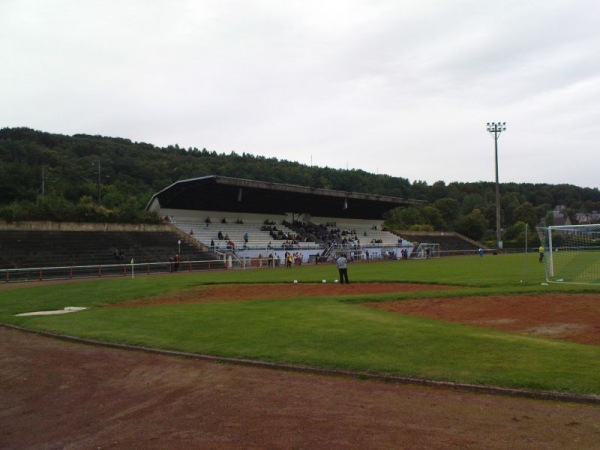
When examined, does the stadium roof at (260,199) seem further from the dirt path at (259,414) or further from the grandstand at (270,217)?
the dirt path at (259,414)

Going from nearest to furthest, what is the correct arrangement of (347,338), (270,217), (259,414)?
(259,414)
(347,338)
(270,217)

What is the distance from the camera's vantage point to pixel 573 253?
38.1m

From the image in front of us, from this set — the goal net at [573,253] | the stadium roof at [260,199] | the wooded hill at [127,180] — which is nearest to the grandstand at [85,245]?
the wooded hill at [127,180]

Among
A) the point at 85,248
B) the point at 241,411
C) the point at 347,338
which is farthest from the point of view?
the point at 85,248

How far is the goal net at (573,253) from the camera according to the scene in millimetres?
27391

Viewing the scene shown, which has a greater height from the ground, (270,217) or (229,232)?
(270,217)

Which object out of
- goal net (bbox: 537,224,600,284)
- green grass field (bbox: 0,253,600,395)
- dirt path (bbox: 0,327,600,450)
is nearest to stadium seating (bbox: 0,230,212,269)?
green grass field (bbox: 0,253,600,395)

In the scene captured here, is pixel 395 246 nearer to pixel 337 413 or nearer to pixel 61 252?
pixel 61 252

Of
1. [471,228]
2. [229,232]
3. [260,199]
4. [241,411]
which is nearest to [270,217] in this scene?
[260,199]

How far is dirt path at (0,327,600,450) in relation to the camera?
573 centimetres

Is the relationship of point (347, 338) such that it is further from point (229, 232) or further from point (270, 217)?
point (270, 217)

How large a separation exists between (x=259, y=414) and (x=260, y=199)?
53221mm

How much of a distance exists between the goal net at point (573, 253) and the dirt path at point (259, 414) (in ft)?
70.9

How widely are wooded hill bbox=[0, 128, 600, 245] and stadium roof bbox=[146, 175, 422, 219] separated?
3858 mm
